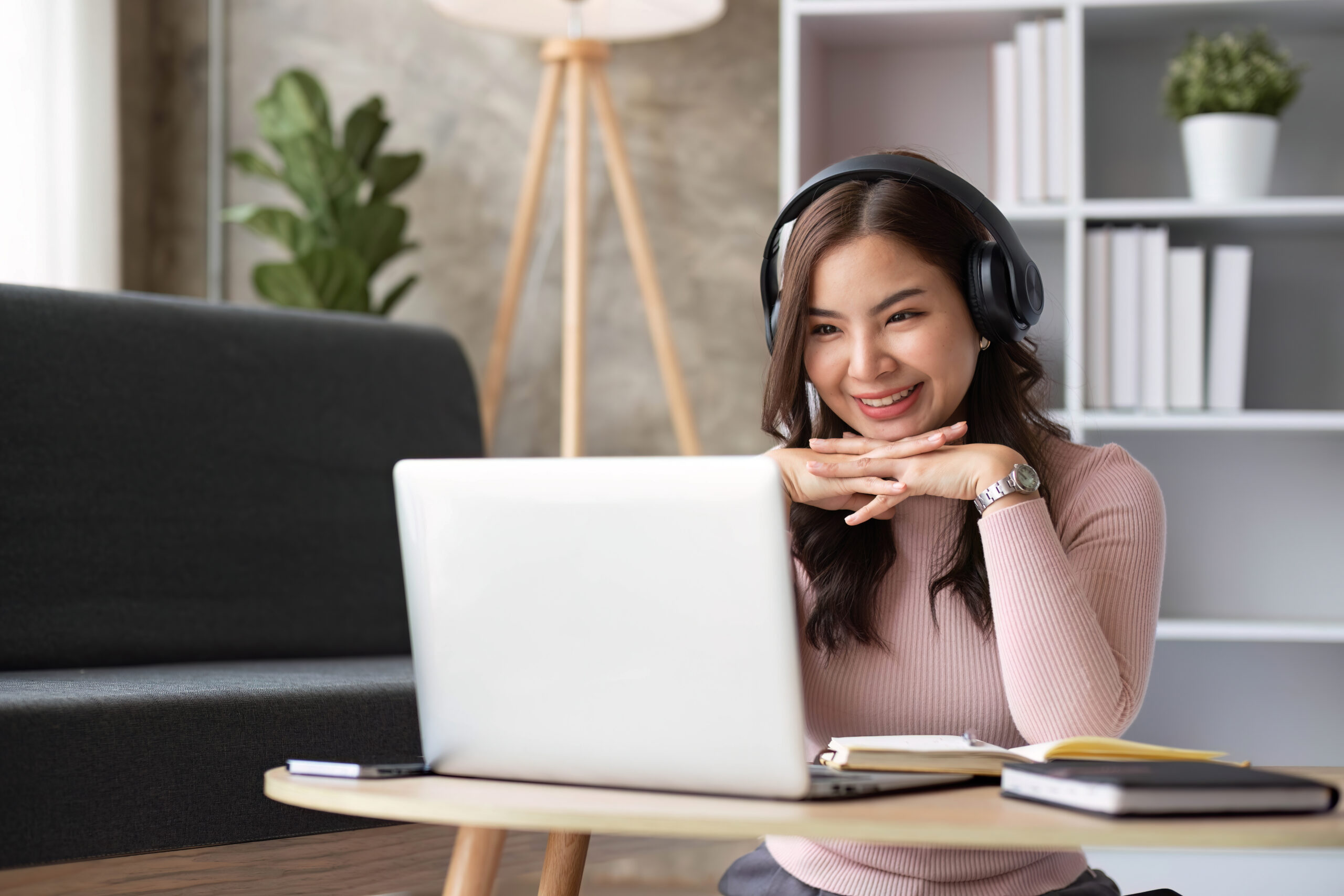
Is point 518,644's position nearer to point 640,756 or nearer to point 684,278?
point 640,756

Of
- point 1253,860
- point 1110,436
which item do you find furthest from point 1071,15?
point 1253,860

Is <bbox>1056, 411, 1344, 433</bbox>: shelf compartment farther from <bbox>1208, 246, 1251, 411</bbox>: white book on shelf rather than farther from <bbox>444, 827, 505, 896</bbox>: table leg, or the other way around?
<bbox>444, 827, 505, 896</bbox>: table leg

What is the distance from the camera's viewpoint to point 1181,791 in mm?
607

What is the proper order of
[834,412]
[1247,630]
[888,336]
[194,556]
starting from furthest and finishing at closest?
[1247,630], [194,556], [834,412], [888,336]

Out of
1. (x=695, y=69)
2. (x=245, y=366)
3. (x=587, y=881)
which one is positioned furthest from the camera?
(x=695, y=69)

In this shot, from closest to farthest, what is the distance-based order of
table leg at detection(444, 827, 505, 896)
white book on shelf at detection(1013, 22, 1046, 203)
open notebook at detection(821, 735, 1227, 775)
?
open notebook at detection(821, 735, 1227, 775) < table leg at detection(444, 827, 505, 896) < white book on shelf at detection(1013, 22, 1046, 203)

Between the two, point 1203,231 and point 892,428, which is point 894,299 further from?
point 1203,231

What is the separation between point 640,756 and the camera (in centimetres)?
70

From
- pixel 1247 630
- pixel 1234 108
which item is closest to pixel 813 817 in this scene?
pixel 1247 630

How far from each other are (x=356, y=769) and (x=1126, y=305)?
174 centimetres

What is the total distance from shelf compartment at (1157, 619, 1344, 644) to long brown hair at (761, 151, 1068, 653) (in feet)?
3.38

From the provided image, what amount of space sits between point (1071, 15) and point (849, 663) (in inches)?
58.4

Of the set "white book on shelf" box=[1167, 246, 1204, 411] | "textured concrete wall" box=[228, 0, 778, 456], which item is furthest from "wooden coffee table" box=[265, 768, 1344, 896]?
"textured concrete wall" box=[228, 0, 778, 456]

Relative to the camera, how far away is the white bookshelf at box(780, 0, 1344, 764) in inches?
87.2
